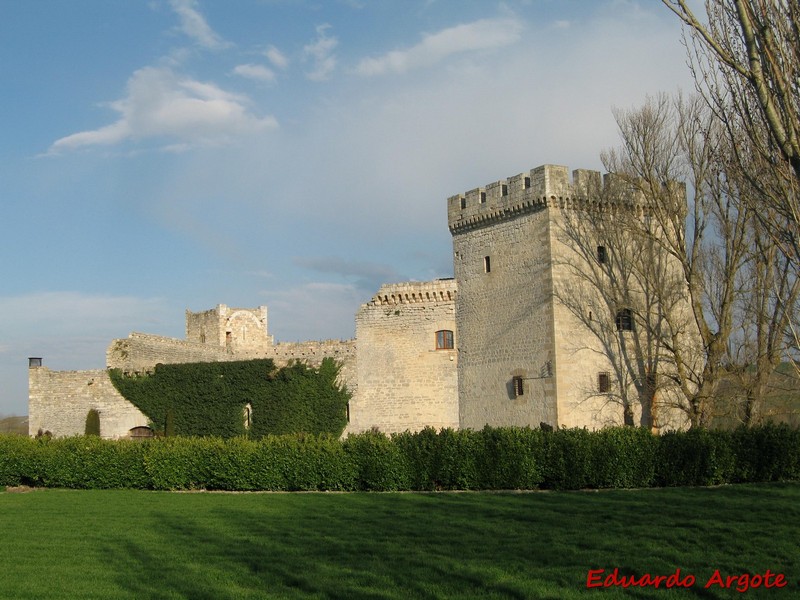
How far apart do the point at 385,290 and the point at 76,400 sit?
12550 millimetres

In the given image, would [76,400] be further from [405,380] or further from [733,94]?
[733,94]

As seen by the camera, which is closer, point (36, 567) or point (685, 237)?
point (36, 567)

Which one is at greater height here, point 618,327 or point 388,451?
point 618,327

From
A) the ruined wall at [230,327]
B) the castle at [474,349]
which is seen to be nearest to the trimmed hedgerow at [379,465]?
the castle at [474,349]

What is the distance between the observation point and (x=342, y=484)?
19.4m

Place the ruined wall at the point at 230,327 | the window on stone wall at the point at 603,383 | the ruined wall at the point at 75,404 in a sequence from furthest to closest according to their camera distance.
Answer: the ruined wall at the point at 230,327 → the ruined wall at the point at 75,404 → the window on stone wall at the point at 603,383

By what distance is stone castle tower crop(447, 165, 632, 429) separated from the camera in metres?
23.9

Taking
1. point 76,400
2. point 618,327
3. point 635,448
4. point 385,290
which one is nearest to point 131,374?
point 76,400

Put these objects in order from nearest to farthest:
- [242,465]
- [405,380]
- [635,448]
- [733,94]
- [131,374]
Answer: [733,94] → [635,448] → [242,465] → [405,380] → [131,374]

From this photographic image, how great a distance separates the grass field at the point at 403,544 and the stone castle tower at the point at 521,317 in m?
6.65

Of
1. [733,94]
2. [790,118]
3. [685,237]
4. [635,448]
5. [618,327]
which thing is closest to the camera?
[790,118]

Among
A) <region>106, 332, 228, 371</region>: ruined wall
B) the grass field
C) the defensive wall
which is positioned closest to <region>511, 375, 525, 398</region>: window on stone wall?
the defensive wall

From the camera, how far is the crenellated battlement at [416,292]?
27.7 metres

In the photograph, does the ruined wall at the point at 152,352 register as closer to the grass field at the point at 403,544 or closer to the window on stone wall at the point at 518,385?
the window on stone wall at the point at 518,385
